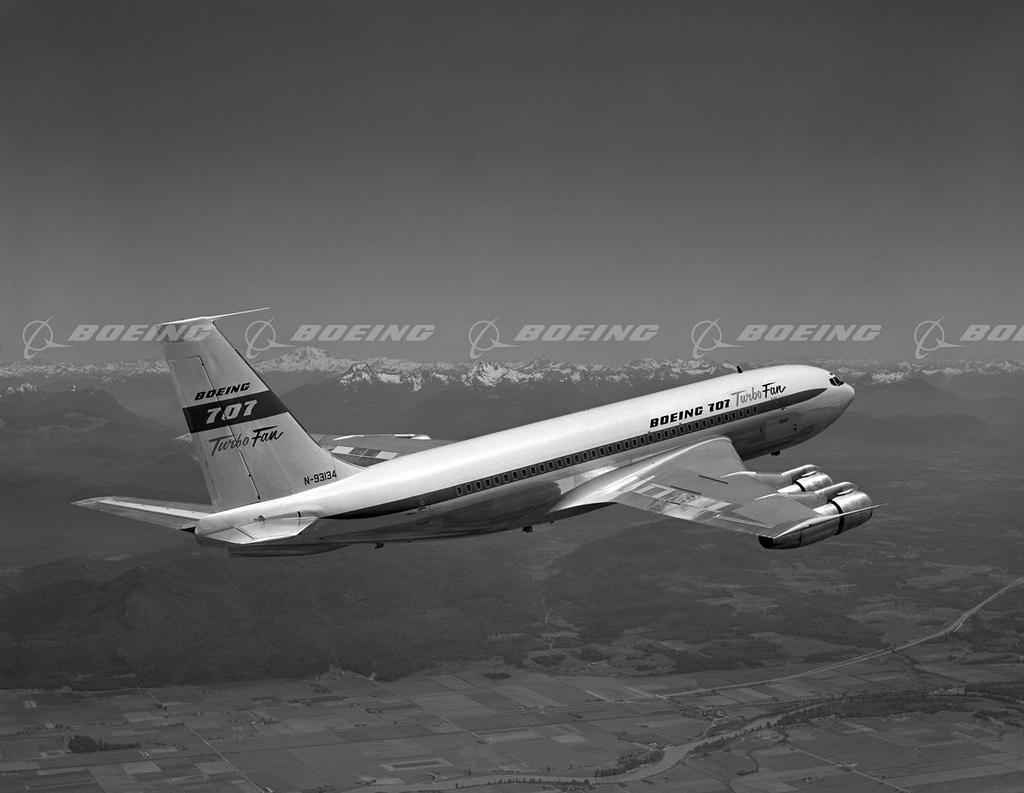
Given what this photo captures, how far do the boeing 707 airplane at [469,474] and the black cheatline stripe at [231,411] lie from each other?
0.17 ft

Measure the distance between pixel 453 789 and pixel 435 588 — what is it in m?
72.6

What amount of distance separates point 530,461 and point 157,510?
52.1ft

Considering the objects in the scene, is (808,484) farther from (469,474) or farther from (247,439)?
(247,439)

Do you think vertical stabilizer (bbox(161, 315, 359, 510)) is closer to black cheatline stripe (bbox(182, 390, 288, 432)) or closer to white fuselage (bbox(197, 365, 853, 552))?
black cheatline stripe (bbox(182, 390, 288, 432))

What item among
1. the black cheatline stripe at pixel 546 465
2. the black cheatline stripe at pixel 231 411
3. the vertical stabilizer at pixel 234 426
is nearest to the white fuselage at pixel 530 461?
the black cheatline stripe at pixel 546 465

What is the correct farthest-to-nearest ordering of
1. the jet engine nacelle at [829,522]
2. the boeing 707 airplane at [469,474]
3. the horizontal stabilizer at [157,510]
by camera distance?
the jet engine nacelle at [829,522] → the horizontal stabilizer at [157,510] → the boeing 707 airplane at [469,474]

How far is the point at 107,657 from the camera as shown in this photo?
141 metres

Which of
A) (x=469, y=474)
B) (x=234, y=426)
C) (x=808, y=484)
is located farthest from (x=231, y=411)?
(x=808, y=484)

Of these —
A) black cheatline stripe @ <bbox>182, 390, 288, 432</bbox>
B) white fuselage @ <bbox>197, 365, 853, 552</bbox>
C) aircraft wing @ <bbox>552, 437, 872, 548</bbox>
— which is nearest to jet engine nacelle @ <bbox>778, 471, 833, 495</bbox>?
aircraft wing @ <bbox>552, 437, 872, 548</bbox>

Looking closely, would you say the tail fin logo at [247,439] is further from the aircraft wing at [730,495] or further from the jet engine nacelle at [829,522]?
the jet engine nacelle at [829,522]

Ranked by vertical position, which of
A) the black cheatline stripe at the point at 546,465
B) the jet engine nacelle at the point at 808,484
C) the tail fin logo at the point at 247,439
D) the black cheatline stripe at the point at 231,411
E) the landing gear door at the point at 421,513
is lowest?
the jet engine nacelle at the point at 808,484

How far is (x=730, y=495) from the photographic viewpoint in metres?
51.5

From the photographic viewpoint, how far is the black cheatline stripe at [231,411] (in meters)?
43.1

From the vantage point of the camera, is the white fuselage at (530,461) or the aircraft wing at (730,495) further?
the aircraft wing at (730,495)
